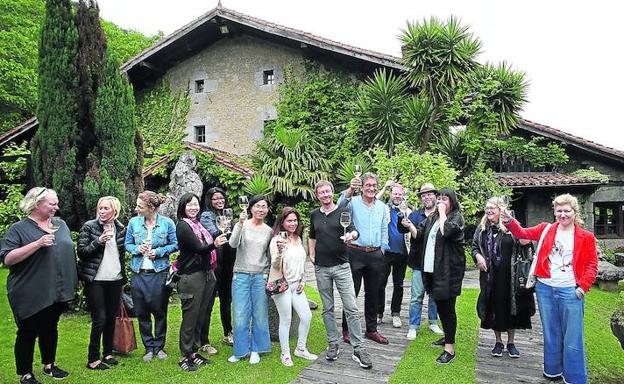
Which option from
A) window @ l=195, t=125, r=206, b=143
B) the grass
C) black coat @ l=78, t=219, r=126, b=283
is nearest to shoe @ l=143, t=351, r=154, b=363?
the grass

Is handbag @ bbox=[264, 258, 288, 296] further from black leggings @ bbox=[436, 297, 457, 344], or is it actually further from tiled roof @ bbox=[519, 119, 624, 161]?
tiled roof @ bbox=[519, 119, 624, 161]

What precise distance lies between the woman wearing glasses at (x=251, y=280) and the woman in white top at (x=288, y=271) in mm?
148

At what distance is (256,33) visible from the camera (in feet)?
50.9

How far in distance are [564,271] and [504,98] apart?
9526 millimetres

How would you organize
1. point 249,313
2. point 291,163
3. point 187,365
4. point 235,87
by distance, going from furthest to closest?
1. point 235,87
2. point 291,163
3. point 249,313
4. point 187,365

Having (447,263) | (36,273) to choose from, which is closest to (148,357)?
(36,273)

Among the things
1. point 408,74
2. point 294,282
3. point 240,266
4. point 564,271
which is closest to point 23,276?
point 240,266

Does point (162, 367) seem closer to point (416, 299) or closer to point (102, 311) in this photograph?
point (102, 311)

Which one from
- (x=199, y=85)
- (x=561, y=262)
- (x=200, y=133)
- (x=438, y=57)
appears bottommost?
(x=561, y=262)

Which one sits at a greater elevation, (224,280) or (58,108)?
(58,108)

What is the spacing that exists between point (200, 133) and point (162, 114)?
1654 millimetres

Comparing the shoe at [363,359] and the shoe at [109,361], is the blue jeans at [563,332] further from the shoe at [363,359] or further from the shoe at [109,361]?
the shoe at [109,361]

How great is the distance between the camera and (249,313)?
495 centimetres

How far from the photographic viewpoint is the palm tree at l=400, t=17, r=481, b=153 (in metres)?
11.9
